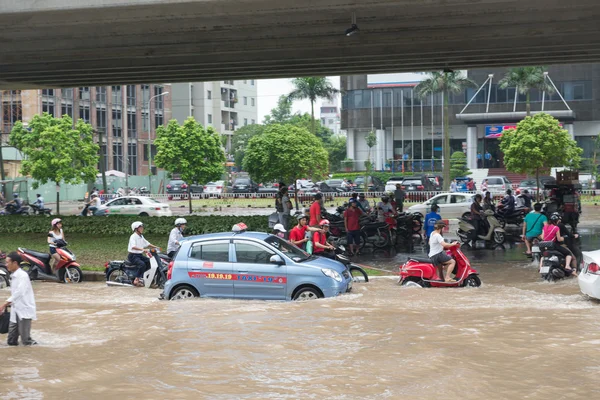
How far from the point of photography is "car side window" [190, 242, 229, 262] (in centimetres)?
1402

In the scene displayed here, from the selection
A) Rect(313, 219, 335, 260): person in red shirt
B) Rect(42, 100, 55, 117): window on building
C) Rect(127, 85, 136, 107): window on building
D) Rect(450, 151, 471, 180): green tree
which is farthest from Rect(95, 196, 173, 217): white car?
Rect(127, 85, 136, 107): window on building

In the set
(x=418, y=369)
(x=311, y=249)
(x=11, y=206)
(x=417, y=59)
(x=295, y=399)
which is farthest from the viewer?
(x=11, y=206)

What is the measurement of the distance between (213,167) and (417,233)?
75.6 ft

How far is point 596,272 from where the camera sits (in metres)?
13.3

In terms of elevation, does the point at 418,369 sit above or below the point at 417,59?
below

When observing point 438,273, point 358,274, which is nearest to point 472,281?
point 438,273

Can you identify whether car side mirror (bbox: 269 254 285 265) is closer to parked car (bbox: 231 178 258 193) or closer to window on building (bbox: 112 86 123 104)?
parked car (bbox: 231 178 258 193)

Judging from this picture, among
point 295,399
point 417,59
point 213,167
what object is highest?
point 417,59

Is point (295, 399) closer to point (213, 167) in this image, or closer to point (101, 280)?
point (101, 280)

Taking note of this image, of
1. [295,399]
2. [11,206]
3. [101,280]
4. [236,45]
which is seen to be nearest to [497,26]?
[236,45]

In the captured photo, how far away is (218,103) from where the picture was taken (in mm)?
106375

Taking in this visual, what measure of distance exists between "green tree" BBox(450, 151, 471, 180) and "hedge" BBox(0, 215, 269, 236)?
139 feet

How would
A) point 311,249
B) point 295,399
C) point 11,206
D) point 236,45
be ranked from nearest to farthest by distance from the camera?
point 295,399 → point 311,249 → point 236,45 → point 11,206

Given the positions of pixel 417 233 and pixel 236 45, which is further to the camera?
pixel 417 233
